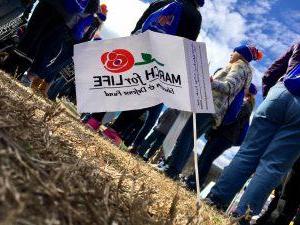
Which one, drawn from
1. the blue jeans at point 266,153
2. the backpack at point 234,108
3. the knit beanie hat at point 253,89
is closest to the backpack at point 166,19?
the backpack at point 234,108

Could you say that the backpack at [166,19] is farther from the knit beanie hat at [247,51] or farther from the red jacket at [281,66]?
the red jacket at [281,66]

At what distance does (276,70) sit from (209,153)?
177 centimetres

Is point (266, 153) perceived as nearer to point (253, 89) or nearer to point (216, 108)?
point (216, 108)

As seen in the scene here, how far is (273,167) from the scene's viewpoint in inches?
138

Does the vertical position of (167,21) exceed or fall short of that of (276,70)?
it exceeds it

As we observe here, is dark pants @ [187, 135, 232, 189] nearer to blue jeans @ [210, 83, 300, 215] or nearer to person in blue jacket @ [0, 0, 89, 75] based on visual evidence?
blue jeans @ [210, 83, 300, 215]

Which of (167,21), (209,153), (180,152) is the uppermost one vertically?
(167,21)

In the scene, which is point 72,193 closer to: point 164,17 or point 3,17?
point 164,17

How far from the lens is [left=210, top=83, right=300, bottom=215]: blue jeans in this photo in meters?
3.47

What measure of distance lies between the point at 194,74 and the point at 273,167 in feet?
3.33

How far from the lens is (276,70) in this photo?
13.6 ft

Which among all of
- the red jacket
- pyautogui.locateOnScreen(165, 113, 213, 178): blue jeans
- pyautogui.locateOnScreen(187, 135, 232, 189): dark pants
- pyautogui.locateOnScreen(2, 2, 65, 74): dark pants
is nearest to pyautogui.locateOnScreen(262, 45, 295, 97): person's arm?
the red jacket

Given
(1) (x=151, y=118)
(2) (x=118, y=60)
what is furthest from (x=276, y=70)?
(2) (x=118, y=60)

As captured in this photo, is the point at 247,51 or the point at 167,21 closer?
the point at 167,21
